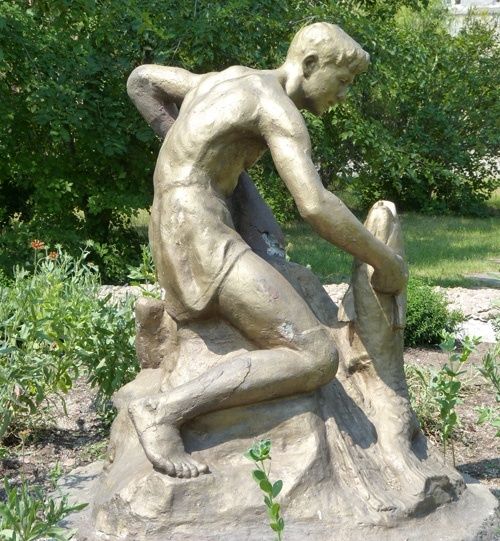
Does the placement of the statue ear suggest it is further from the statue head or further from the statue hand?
the statue hand

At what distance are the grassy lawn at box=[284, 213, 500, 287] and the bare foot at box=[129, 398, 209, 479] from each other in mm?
6345

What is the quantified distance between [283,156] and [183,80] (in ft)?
2.65

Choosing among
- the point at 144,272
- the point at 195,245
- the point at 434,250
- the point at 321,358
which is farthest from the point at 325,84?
the point at 434,250

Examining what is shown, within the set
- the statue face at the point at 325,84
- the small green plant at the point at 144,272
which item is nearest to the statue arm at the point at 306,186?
the statue face at the point at 325,84

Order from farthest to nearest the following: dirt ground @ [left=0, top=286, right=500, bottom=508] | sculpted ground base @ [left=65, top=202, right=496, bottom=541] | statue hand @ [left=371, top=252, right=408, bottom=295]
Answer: dirt ground @ [left=0, top=286, right=500, bottom=508]
statue hand @ [left=371, top=252, right=408, bottom=295]
sculpted ground base @ [left=65, top=202, right=496, bottom=541]

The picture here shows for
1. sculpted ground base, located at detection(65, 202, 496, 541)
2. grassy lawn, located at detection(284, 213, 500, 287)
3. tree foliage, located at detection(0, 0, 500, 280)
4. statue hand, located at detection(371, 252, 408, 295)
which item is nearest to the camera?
sculpted ground base, located at detection(65, 202, 496, 541)

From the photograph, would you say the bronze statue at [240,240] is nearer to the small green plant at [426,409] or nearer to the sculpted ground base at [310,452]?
the sculpted ground base at [310,452]

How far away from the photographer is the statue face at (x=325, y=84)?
367 centimetres

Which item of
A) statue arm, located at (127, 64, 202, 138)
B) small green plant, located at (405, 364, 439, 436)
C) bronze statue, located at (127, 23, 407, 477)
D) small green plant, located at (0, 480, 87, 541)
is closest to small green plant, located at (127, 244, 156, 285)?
small green plant, located at (405, 364, 439, 436)

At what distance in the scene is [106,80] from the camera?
9789 mm

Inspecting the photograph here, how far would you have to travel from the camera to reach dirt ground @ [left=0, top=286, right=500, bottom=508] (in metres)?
4.91

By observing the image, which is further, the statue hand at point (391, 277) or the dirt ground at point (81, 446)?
the dirt ground at point (81, 446)

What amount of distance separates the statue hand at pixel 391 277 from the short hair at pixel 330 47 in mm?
749

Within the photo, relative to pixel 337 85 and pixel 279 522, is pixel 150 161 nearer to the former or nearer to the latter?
pixel 337 85
